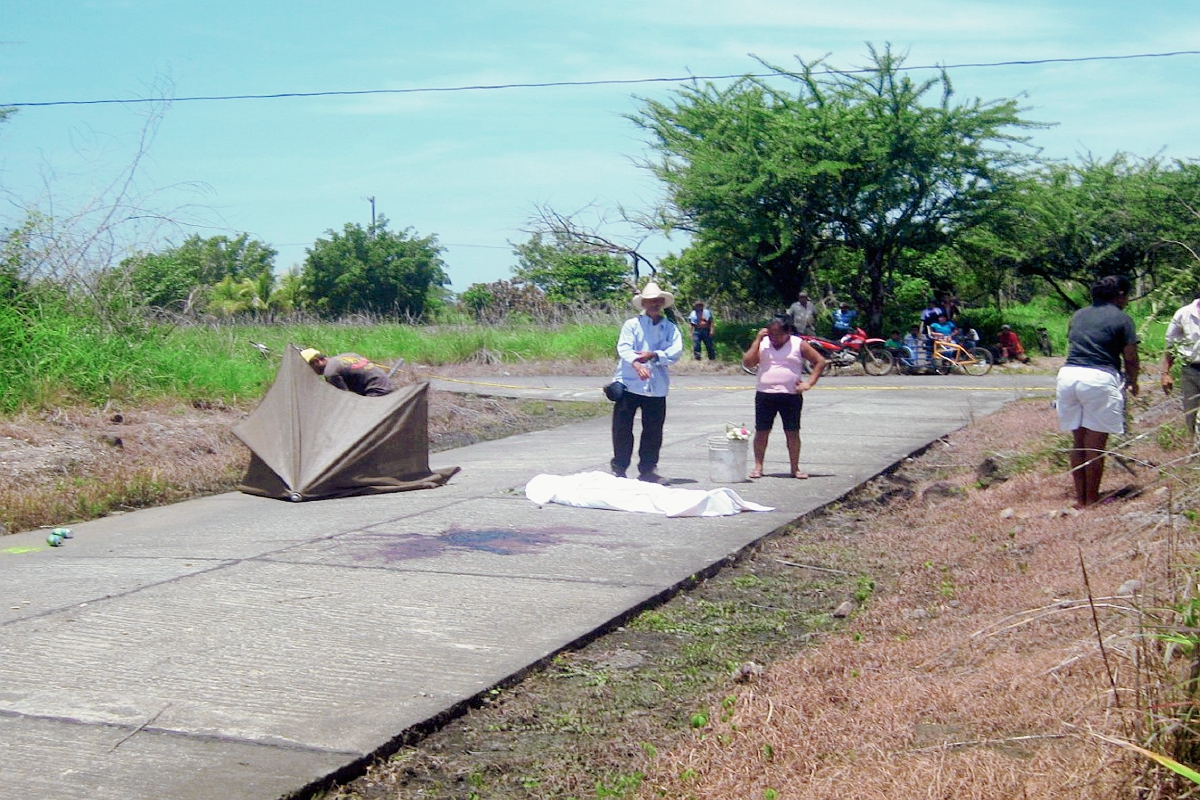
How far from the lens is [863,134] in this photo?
2930cm

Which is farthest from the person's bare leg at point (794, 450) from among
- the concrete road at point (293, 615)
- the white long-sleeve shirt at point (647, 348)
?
the white long-sleeve shirt at point (647, 348)

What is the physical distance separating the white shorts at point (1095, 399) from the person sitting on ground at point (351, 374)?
5808 mm

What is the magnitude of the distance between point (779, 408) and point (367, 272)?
4575 cm

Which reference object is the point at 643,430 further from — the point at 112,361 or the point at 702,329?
the point at 702,329

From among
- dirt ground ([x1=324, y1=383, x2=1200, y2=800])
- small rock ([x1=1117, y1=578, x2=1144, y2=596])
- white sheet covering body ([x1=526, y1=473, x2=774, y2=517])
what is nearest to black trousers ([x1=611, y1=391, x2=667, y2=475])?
white sheet covering body ([x1=526, y1=473, x2=774, y2=517])

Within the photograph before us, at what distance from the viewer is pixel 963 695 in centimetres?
444

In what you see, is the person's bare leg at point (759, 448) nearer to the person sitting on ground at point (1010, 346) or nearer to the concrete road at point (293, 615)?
the concrete road at point (293, 615)

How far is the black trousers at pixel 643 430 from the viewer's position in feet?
35.7

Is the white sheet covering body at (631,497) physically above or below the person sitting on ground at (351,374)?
below

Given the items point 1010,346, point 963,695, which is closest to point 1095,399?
point 963,695

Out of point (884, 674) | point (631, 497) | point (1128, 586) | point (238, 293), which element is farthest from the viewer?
point (238, 293)

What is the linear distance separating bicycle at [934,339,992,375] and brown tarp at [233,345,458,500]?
59.5 feet

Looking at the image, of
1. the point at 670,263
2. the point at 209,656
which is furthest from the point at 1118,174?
the point at 209,656

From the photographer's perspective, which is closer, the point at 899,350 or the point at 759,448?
the point at 759,448
